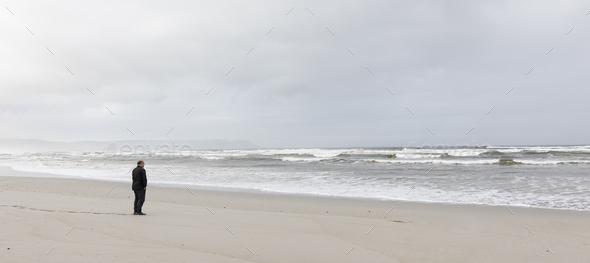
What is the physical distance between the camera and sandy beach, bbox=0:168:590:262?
4281 mm

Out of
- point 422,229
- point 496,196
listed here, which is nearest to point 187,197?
point 422,229

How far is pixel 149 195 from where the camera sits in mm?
10250

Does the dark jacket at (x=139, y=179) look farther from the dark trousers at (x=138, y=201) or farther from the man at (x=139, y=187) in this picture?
the dark trousers at (x=138, y=201)

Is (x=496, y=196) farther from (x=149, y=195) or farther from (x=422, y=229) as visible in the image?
(x=149, y=195)

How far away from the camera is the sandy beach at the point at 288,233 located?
4.28 meters

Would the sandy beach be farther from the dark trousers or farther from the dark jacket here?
the dark jacket

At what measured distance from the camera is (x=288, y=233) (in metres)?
5.40

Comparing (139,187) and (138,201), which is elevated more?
(139,187)

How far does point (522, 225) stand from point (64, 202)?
10.2 m

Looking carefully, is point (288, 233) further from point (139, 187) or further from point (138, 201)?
point (139, 187)

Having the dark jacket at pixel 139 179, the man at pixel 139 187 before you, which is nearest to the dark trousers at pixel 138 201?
the man at pixel 139 187

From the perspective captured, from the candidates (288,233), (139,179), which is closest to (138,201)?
(139,179)

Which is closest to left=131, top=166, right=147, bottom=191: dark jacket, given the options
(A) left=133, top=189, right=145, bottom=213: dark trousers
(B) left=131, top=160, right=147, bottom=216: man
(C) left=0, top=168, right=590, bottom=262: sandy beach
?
(B) left=131, top=160, right=147, bottom=216: man

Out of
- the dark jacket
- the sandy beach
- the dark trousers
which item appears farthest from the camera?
the dark jacket
